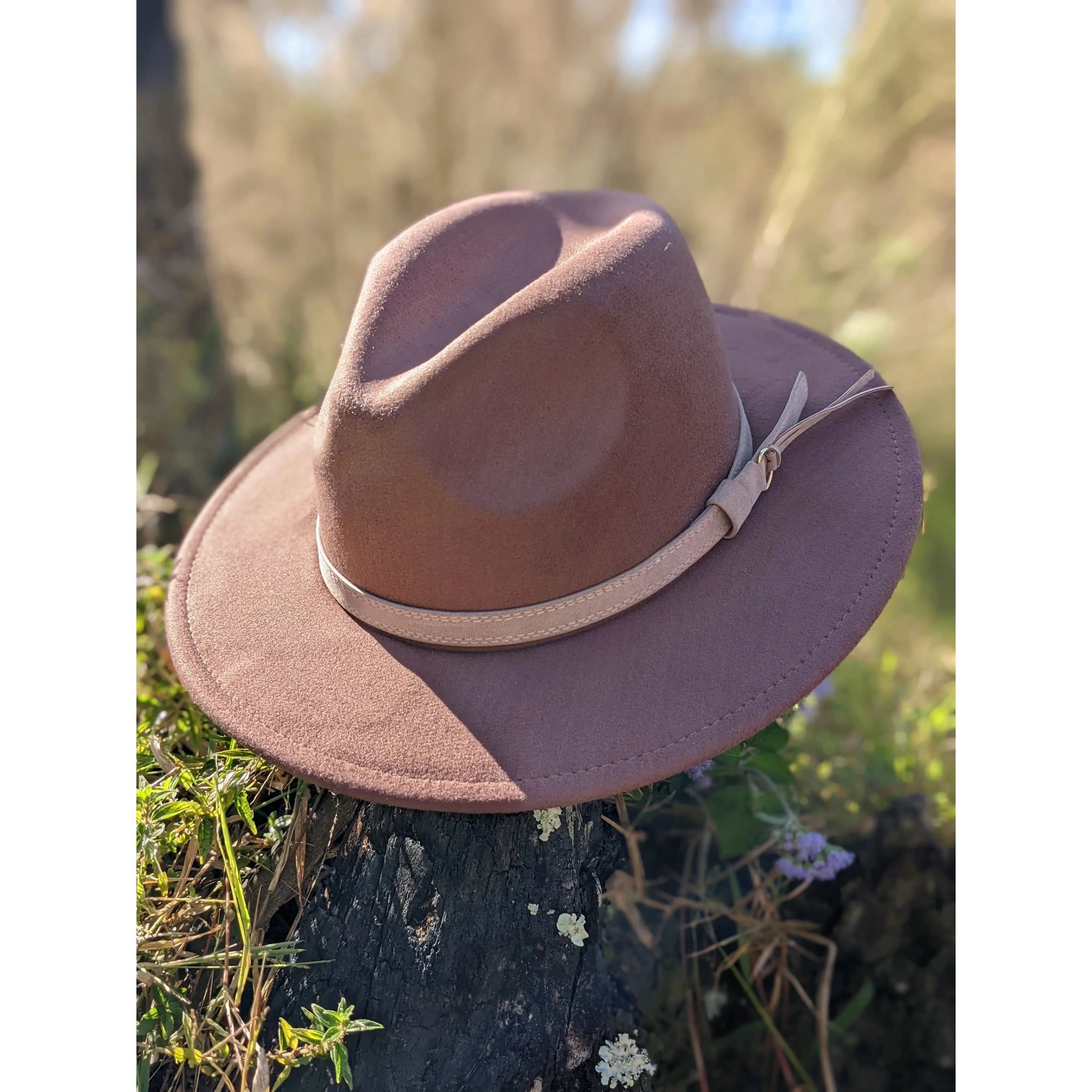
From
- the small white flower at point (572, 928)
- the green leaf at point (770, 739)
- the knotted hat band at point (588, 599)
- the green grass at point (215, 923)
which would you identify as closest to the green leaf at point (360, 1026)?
the green grass at point (215, 923)

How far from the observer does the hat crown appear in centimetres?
130

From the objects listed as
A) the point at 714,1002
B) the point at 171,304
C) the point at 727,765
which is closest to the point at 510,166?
the point at 171,304

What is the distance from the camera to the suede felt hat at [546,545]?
1.29 metres

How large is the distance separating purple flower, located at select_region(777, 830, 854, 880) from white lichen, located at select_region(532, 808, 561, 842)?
59 centimetres

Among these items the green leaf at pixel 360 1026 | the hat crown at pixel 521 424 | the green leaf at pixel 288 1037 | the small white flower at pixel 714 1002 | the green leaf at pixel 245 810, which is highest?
the hat crown at pixel 521 424

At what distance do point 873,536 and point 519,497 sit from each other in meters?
0.54

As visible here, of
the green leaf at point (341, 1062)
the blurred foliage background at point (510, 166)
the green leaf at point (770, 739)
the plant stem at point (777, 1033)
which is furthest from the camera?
the blurred foliage background at point (510, 166)

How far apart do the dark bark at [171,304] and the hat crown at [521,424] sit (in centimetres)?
232

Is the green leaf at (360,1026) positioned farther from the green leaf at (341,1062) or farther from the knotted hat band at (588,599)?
the knotted hat band at (588,599)

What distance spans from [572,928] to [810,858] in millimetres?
637

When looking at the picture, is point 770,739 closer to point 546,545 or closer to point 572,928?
point 572,928

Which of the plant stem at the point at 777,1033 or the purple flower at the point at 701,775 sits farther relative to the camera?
the plant stem at the point at 777,1033

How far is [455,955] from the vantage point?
1408mm

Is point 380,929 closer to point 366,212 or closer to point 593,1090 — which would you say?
point 593,1090
